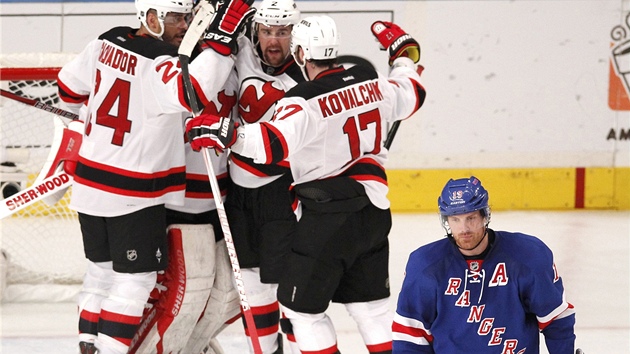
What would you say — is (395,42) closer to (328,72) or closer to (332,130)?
(328,72)

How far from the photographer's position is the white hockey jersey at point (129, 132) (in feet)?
12.0

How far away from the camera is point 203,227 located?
12.6 feet

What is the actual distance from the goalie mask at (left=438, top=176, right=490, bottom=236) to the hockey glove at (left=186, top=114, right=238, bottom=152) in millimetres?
733

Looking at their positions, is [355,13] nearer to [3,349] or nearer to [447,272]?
[3,349]

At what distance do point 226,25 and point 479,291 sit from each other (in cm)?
124

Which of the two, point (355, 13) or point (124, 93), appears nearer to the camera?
point (124, 93)

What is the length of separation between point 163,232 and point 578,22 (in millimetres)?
3809

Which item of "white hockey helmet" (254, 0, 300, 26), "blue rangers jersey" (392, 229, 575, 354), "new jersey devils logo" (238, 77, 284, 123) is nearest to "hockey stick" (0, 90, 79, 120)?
"new jersey devils logo" (238, 77, 284, 123)

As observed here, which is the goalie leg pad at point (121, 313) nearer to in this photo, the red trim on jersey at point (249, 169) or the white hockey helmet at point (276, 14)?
the red trim on jersey at point (249, 169)

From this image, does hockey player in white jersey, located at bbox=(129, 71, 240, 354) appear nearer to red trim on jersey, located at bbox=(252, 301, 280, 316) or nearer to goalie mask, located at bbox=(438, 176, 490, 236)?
red trim on jersey, located at bbox=(252, 301, 280, 316)

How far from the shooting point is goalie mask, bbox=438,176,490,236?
278cm

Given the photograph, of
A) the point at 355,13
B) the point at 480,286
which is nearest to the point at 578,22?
the point at 355,13

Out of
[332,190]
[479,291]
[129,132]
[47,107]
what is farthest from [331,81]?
[47,107]

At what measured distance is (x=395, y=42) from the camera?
4.01m
